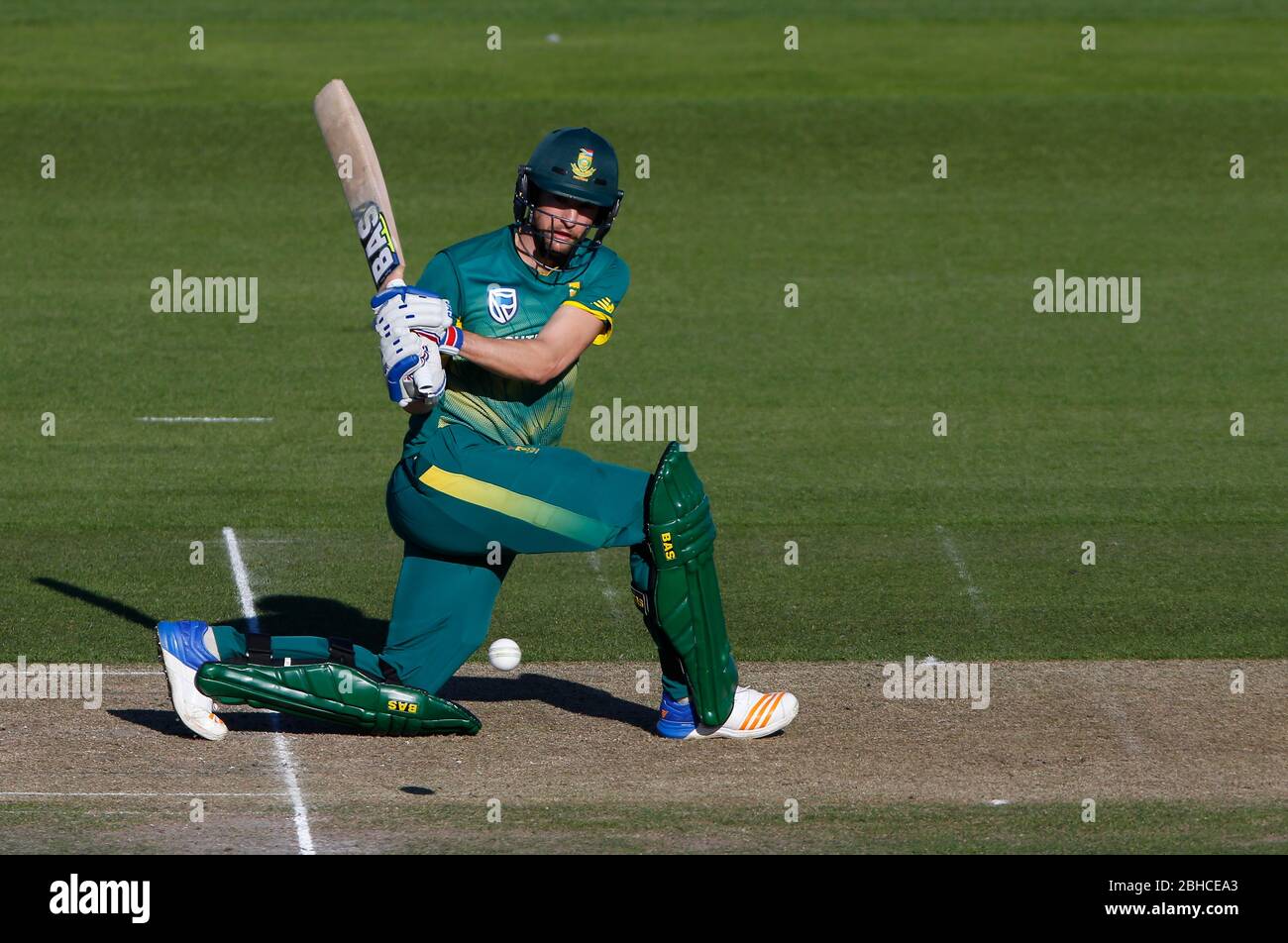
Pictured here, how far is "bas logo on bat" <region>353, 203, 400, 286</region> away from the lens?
318 inches

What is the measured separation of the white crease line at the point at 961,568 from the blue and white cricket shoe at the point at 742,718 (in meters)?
2.55

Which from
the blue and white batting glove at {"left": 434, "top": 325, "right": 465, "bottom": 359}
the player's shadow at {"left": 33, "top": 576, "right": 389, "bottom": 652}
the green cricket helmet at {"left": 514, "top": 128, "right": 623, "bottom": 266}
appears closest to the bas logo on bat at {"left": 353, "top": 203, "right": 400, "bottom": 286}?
the green cricket helmet at {"left": 514, "top": 128, "right": 623, "bottom": 266}

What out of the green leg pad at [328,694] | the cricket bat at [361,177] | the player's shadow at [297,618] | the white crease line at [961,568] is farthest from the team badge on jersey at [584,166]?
the white crease line at [961,568]

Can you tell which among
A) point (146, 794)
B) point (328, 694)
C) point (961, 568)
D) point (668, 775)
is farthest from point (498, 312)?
point (961, 568)

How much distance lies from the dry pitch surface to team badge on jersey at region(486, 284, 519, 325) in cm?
177

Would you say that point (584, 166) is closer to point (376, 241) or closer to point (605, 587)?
point (376, 241)

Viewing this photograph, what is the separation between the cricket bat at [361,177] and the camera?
8.16 meters

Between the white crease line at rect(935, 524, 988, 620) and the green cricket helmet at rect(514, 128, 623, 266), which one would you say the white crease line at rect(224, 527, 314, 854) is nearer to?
the green cricket helmet at rect(514, 128, 623, 266)

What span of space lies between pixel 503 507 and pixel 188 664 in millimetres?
1394

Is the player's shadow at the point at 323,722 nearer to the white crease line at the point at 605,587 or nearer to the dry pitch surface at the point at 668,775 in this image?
the dry pitch surface at the point at 668,775

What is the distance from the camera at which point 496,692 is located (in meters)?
9.24

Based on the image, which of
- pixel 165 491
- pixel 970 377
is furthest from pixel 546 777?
pixel 970 377

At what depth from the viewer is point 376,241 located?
8.20 metres

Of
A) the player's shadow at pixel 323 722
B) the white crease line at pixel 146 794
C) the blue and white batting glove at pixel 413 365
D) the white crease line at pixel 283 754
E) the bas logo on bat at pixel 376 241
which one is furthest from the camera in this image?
the player's shadow at pixel 323 722
